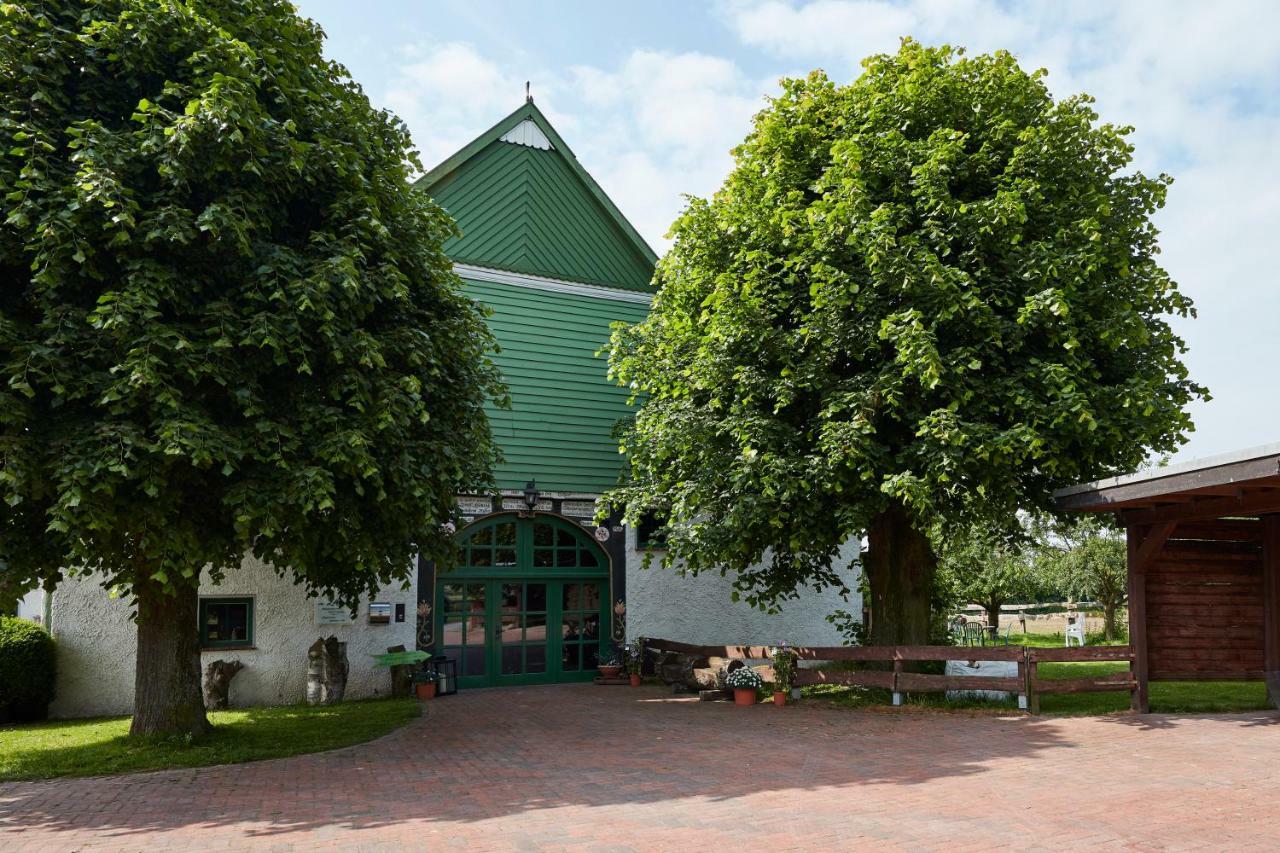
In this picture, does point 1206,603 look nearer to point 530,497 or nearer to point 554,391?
point 530,497

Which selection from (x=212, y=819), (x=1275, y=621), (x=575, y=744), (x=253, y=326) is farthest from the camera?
(x=1275, y=621)

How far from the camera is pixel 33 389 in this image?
26.6 ft

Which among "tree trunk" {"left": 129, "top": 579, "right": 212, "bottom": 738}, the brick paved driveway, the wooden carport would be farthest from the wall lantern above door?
the wooden carport

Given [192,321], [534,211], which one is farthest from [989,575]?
[192,321]

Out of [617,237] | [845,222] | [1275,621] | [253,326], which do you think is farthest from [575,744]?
[617,237]

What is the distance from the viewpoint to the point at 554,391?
1717cm

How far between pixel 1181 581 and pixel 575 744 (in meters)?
8.09

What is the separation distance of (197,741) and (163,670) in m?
0.85

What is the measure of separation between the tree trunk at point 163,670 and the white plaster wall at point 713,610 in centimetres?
800

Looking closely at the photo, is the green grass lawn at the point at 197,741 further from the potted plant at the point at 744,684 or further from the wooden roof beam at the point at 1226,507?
the wooden roof beam at the point at 1226,507

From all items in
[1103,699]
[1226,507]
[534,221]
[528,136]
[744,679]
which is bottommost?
[1103,699]

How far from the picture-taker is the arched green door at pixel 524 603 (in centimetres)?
1617

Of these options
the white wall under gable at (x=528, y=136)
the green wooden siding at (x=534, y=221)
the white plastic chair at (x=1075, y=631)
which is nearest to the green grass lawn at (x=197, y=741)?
the green wooden siding at (x=534, y=221)

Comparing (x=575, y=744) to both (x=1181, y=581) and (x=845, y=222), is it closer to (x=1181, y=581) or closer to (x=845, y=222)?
(x=845, y=222)
